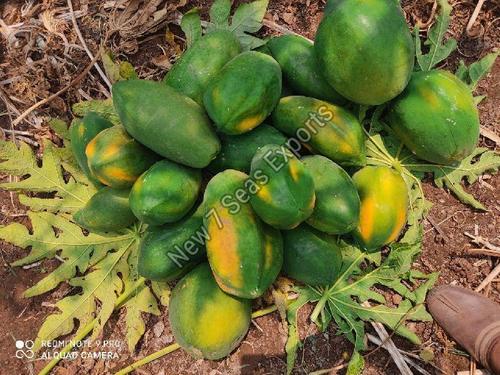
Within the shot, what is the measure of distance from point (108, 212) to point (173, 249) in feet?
1.61

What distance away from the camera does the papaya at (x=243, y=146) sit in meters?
2.86

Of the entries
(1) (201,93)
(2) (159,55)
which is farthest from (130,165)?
(2) (159,55)

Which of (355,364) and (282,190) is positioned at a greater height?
(282,190)

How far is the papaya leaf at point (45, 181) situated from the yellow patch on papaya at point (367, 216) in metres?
1.81

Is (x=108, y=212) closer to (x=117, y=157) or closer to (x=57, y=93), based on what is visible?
(x=117, y=157)

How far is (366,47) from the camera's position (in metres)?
2.60

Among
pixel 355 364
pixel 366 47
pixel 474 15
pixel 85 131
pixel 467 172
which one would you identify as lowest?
pixel 355 364

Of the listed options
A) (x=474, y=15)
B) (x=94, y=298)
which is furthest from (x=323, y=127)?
(x=94, y=298)

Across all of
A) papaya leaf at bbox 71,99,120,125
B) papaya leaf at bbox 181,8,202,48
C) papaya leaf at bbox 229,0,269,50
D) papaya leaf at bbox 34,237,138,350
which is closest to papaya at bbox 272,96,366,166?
papaya leaf at bbox 229,0,269,50

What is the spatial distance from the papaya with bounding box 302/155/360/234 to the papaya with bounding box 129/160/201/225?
0.69 metres

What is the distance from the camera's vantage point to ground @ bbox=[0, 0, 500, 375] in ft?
10.4

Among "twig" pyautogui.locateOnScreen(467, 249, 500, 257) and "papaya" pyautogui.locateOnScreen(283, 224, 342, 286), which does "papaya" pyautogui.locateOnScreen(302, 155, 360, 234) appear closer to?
"papaya" pyautogui.locateOnScreen(283, 224, 342, 286)

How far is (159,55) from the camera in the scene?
12.2 feet

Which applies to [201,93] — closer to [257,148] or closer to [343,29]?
[257,148]
